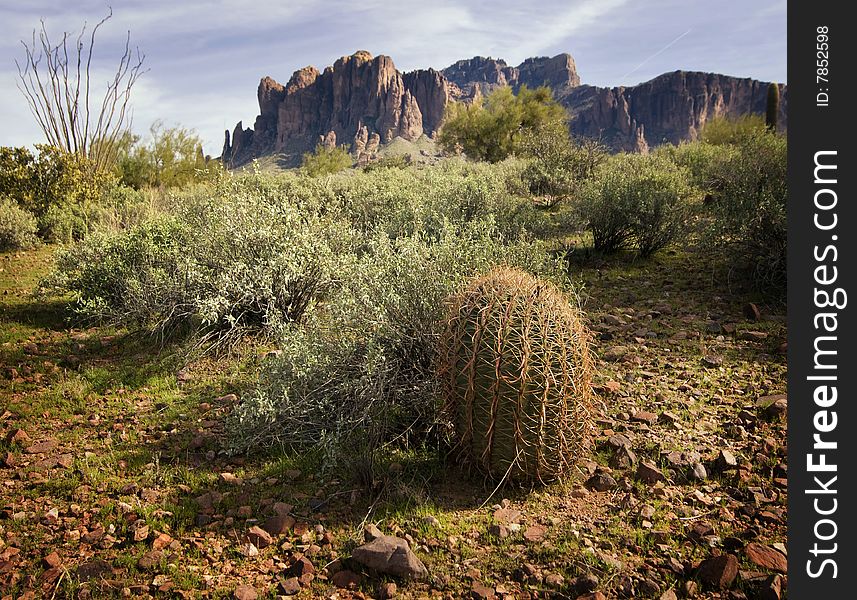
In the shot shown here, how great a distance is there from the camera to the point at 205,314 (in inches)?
215

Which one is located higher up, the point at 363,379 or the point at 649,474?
the point at 363,379

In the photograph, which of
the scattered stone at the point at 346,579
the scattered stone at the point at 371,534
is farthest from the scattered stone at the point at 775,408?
the scattered stone at the point at 346,579

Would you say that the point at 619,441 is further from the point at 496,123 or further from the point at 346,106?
the point at 346,106

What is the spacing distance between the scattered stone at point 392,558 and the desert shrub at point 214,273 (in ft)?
9.74

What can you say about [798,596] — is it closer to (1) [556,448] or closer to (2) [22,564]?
(1) [556,448]

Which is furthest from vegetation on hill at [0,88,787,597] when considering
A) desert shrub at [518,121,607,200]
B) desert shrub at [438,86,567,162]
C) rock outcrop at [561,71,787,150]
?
rock outcrop at [561,71,787,150]

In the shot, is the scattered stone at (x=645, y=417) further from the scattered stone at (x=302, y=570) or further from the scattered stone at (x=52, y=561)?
the scattered stone at (x=52, y=561)

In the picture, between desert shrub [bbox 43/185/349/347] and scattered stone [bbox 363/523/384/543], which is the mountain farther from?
scattered stone [bbox 363/523/384/543]

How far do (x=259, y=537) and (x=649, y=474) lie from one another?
2.41m

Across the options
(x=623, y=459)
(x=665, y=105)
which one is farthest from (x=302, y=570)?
(x=665, y=105)

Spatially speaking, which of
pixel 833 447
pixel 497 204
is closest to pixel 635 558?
pixel 833 447

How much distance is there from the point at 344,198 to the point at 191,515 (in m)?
9.29

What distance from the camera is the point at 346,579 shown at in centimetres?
275

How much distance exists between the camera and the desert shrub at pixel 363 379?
385 centimetres
